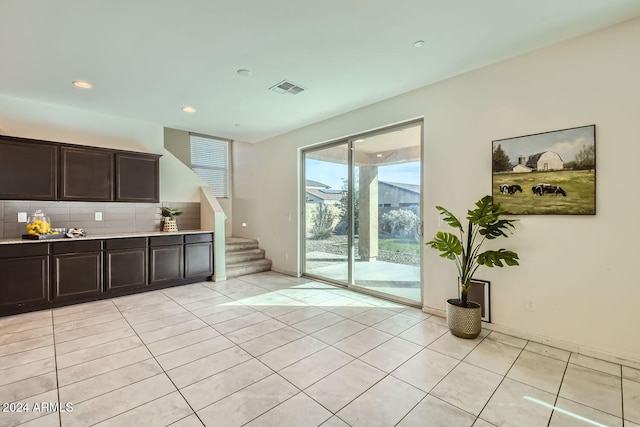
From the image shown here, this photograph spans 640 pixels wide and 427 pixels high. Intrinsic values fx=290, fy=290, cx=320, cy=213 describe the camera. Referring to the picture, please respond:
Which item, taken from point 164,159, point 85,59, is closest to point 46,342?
point 85,59

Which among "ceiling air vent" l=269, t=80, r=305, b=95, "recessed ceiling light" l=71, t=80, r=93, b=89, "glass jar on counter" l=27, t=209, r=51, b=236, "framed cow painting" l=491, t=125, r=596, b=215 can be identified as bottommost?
"glass jar on counter" l=27, t=209, r=51, b=236

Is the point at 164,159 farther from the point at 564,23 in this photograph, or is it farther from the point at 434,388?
the point at 564,23

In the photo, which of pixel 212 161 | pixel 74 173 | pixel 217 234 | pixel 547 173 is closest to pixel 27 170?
pixel 74 173

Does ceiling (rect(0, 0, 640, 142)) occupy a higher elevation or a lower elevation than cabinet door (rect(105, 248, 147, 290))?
higher

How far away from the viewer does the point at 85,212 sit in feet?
15.1

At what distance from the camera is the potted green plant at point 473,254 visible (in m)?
2.88

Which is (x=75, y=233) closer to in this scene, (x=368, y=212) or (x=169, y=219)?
(x=169, y=219)

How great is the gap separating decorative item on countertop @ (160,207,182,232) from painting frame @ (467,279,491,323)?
15.9ft

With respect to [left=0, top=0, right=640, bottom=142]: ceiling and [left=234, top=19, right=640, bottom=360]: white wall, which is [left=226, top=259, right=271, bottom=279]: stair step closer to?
[left=0, top=0, right=640, bottom=142]: ceiling

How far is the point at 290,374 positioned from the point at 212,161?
5.78 meters

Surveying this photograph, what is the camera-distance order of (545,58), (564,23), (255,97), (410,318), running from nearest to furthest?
(564,23)
(545,58)
(410,318)
(255,97)

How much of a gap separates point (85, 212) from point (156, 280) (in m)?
1.53

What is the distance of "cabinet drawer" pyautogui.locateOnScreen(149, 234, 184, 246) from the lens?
15.5 feet

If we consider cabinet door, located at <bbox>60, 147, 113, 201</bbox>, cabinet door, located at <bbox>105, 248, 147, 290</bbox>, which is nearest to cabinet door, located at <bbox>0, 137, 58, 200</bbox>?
cabinet door, located at <bbox>60, 147, 113, 201</bbox>
